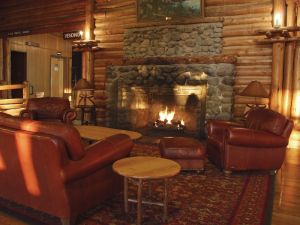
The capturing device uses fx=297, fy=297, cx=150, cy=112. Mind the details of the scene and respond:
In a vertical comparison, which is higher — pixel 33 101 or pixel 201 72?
pixel 201 72

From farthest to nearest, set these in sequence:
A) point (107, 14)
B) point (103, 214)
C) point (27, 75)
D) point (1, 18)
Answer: point (27, 75) < point (1, 18) < point (107, 14) < point (103, 214)

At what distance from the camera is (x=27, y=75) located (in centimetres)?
1189

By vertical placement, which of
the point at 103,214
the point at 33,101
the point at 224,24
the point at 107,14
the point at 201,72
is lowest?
the point at 103,214

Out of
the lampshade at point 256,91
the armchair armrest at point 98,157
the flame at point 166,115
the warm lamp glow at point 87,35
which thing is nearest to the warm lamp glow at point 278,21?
the lampshade at point 256,91

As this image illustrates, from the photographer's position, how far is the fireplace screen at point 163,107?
22.1 feet

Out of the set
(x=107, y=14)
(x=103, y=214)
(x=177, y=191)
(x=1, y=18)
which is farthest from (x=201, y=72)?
(x=1, y=18)

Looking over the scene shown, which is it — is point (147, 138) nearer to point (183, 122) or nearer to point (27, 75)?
point (183, 122)

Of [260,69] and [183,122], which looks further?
[183,122]

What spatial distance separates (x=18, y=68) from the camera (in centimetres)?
1196

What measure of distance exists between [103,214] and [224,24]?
16.8 feet

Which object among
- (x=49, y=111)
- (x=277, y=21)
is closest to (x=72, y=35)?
(x=49, y=111)

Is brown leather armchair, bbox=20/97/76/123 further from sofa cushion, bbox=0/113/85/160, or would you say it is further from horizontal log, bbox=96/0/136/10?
sofa cushion, bbox=0/113/85/160

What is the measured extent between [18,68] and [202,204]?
1097 centimetres

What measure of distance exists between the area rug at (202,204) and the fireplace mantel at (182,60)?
288 cm
